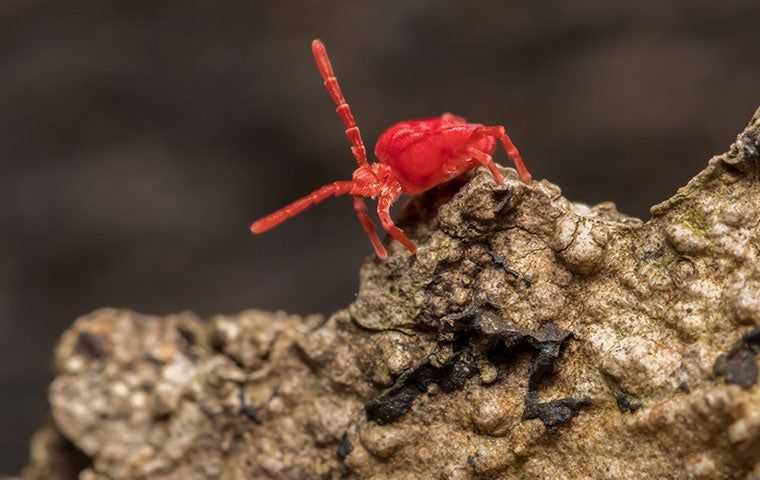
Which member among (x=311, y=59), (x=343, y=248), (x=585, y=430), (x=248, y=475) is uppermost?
(x=311, y=59)

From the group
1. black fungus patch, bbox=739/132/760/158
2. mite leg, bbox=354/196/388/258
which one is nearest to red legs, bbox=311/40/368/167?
mite leg, bbox=354/196/388/258

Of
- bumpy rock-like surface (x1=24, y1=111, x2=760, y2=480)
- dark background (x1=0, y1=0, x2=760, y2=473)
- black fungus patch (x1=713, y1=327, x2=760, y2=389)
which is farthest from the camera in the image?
dark background (x1=0, y1=0, x2=760, y2=473)

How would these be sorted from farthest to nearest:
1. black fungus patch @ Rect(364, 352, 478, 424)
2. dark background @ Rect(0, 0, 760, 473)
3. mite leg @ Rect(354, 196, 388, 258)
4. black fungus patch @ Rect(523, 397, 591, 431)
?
dark background @ Rect(0, 0, 760, 473) → mite leg @ Rect(354, 196, 388, 258) → black fungus patch @ Rect(364, 352, 478, 424) → black fungus patch @ Rect(523, 397, 591, 431)

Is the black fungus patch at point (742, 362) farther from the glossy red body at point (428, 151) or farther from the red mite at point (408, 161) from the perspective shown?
the glossy red body at point (428, 151)

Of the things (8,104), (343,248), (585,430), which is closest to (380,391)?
(585,430)

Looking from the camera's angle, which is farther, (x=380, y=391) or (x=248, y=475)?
(x=248, y=475)

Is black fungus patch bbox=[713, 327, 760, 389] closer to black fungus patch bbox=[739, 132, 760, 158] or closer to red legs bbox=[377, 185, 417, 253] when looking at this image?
black fungus patch bbox=[739, 132, 760, 158]

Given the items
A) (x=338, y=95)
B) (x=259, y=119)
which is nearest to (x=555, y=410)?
(x=338, y=95)

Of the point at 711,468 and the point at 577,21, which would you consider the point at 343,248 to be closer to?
the point at 577,21

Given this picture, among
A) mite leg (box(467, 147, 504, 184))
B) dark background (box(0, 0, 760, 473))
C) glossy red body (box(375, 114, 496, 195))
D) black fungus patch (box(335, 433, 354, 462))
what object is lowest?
black fungus patch (box(335, 433, 354, 462))
